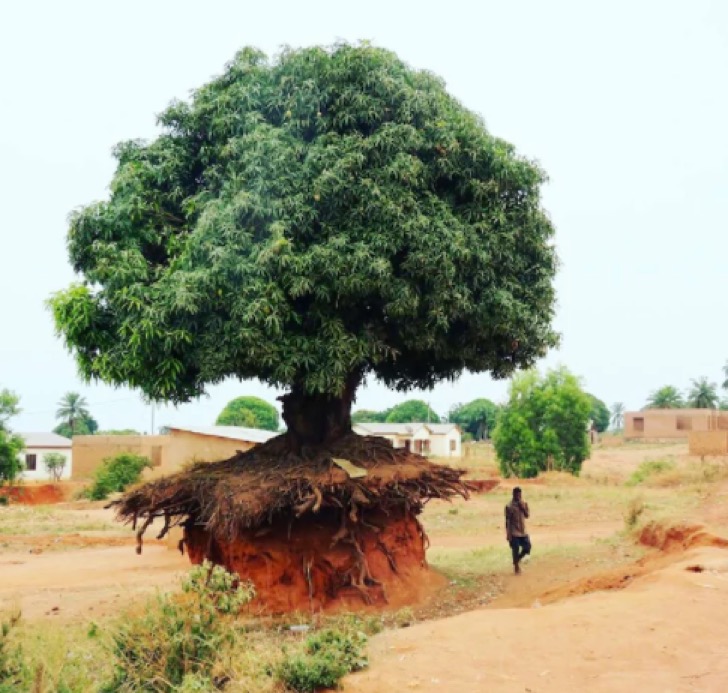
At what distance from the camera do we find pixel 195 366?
39.2 ft

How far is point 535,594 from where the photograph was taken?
13.2 meters

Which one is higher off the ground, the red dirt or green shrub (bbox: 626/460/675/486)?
green shrub (bbox: 626/460/675/486)

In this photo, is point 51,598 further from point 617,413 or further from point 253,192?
point 617,413

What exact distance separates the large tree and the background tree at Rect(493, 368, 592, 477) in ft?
100

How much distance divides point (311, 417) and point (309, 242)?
318cm

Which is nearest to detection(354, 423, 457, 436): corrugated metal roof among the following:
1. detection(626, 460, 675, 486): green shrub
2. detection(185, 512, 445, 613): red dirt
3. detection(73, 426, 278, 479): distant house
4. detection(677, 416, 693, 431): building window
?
detection(677, 416, 693, 431): building window

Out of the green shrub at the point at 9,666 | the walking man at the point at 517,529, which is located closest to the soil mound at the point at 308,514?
the walking man at the point at 517,529

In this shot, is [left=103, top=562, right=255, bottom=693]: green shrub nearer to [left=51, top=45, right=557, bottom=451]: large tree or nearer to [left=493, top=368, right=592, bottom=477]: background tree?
[left=51, top=45, right=557, bottom=451]: large tree

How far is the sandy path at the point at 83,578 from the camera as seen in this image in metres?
14.1

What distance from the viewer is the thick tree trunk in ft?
44.9

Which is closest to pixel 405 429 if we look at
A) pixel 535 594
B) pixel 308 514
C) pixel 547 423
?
pixel 547 423

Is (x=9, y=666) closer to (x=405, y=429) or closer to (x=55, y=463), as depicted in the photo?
(x=55, y=463)

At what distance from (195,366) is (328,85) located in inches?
180

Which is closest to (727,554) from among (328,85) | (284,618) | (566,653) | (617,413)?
(566,653)
